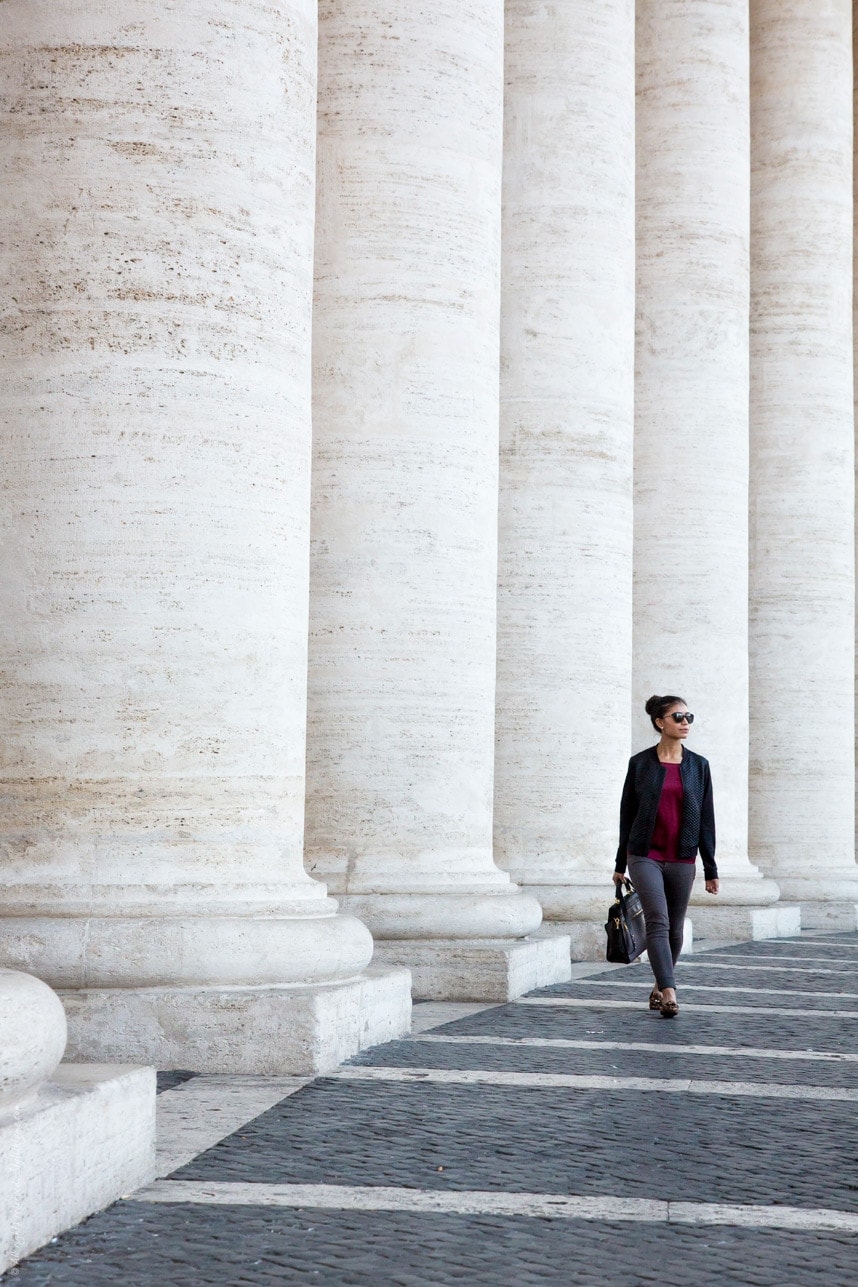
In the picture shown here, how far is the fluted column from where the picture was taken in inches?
1590

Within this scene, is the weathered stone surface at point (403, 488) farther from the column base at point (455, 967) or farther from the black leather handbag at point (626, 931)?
the black leather handbag at point (626, 931)

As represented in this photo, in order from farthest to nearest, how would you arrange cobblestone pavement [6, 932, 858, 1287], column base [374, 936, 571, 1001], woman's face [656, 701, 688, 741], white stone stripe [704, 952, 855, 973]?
white stone stripe [704, 952, 855, 973]
column base [374, 936, 571, 1001]
woman's face [656, 701, 688, 741]
cobblestone pavement [6, 932, 858, 1287]

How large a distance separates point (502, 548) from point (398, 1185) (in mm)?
20458

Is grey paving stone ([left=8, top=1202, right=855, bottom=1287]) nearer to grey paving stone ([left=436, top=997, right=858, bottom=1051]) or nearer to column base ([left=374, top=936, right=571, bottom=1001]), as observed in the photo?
grey paving stone ([left=436, top=997, right=858, bottom=1051])

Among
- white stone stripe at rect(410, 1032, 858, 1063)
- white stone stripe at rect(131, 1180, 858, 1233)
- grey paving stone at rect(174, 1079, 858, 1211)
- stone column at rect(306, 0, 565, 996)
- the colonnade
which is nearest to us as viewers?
white stone stripe at rect(131, 1180, 858, 1233)

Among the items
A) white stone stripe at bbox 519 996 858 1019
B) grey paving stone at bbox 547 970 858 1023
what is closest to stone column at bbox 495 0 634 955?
grey paving stone at bbox 547 970 858 1023

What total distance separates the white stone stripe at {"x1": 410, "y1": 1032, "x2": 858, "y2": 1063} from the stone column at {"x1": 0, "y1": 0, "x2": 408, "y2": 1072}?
2.31 meters

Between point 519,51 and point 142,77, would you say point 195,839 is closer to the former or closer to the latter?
point 142,77

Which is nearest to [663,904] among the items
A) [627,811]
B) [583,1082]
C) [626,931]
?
[626,931]

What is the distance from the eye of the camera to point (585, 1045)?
20406 mm

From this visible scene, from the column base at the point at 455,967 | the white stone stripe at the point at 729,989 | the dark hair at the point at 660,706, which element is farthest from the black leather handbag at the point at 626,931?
the white stone stripe at the point at 729,989

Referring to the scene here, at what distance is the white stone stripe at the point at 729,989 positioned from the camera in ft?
88.9

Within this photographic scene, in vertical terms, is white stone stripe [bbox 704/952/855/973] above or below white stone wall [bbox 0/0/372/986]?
below

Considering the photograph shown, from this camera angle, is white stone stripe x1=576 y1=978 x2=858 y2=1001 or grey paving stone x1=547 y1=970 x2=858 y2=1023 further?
white stone stripe x1=576 y1=978 x2=858 y2=1001
